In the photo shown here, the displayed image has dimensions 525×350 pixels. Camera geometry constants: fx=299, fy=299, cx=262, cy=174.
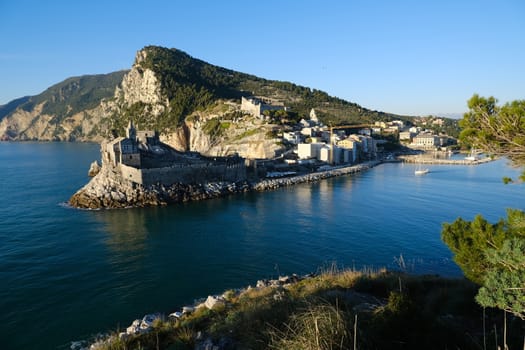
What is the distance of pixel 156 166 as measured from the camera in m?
33.7

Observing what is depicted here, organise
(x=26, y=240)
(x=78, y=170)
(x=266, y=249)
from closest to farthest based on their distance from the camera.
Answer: (x=266, y=249)
(x=26, y=240)
(x=78, y=170)

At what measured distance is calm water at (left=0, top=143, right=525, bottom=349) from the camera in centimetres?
1261

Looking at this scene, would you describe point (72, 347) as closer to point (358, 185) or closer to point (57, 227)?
point (57, 227)

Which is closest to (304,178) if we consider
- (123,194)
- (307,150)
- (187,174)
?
(307,150)

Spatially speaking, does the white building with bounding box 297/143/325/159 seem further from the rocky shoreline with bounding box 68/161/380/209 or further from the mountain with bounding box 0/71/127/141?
the mountain with bounding box 0/71/127/141

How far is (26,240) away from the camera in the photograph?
20156 mm

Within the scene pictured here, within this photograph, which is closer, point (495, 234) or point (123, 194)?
point (495, 234)

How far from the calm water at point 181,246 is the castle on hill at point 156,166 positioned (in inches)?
166

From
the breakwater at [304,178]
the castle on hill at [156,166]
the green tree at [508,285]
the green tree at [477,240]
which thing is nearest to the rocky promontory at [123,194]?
the castle on hill at [156,166]

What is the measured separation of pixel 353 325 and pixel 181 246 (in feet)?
54.5

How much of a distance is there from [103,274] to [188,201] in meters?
16.4

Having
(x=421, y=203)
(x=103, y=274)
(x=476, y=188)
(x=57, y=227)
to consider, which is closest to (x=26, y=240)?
(x=57, y=227)

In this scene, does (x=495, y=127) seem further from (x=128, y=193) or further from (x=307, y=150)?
(x=307, y=150)

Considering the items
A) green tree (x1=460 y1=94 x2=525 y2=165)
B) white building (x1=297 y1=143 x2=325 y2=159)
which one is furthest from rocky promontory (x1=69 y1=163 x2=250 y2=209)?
white building (x1=297 y1=143 x2=325 y2=159)
